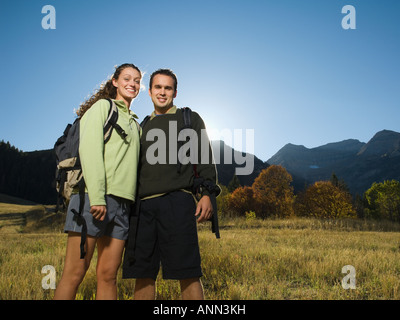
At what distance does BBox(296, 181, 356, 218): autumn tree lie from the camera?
44125mm

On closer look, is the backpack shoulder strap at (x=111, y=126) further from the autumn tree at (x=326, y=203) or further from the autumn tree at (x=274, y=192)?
the autumn tree at (x=274, y=192)

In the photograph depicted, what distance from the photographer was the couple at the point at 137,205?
2408 millimetres

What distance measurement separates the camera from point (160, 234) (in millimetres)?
2791

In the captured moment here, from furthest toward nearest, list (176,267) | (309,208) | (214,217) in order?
1. (309,208)
2. (214,217)
3. (176,267)

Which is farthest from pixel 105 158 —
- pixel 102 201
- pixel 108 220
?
pixel 108 220

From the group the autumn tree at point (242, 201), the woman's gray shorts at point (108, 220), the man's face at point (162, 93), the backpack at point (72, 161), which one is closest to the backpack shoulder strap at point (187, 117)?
the man's face at point (162, 93)

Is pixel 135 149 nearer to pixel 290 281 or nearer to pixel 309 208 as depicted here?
pixel 290 281

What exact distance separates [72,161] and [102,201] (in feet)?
1.60

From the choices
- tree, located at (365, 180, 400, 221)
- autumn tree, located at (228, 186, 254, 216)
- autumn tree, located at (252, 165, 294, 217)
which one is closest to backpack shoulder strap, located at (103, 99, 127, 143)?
autumn tree, located at (252, 165, 294, 217)

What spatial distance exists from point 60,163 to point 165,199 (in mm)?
994

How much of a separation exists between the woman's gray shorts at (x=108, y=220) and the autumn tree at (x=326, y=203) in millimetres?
45329

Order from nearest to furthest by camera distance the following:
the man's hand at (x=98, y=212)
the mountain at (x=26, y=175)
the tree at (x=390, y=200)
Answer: the man's hand at (x=98, y=212)
the tree at (x=390, y=200)
the mountain at (x=26, y=175)

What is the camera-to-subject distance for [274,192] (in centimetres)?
5103

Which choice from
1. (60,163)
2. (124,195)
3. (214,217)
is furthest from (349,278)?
(60,163)
